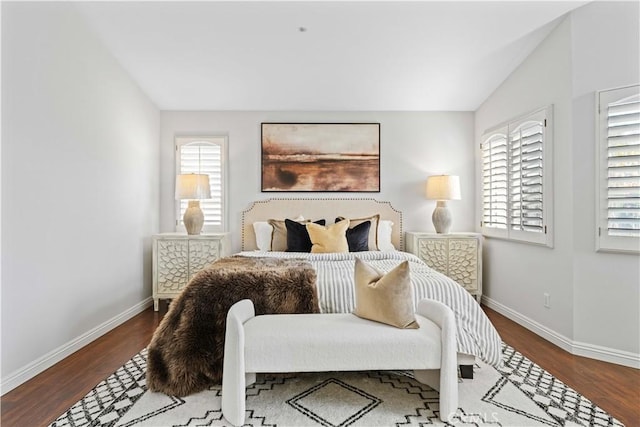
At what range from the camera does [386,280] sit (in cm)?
199

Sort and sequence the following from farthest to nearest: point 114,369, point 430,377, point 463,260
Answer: point 463,260, point 114,369, point 430,377

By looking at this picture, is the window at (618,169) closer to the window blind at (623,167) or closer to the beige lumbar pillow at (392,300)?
the window blind at (623,167)

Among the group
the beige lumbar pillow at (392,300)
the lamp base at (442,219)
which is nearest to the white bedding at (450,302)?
the beige lumbar pillow at (392,300)

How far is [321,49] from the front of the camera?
3375 millimetres

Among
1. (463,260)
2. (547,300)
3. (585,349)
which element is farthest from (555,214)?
(463,260)

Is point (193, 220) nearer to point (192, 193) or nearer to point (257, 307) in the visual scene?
point (192, 193)

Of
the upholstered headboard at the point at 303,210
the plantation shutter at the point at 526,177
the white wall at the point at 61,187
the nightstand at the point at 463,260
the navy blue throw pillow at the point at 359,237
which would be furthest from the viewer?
the upholstered headboard at the point at 303,210

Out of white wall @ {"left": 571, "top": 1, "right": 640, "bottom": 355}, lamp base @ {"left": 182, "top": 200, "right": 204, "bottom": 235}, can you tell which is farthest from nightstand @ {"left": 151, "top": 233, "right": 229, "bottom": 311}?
white wall @ {"left": 571, "top": 1, "right": 640, "bottom": 355}

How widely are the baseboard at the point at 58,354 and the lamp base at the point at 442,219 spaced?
3490 mm

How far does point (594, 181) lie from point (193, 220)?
3761mm

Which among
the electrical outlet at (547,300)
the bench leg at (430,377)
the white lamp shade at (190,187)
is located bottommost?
the bench leg at (430,377)

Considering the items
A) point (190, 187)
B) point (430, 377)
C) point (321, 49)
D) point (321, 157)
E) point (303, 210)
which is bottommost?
point (430, 377)

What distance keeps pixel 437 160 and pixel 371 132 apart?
909mm

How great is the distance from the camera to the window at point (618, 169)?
2514 mm
